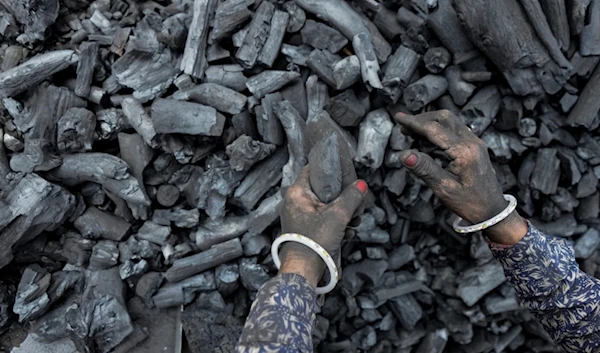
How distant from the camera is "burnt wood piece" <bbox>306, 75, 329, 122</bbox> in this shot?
3408 millimetres

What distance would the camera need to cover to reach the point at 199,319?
3.34 m

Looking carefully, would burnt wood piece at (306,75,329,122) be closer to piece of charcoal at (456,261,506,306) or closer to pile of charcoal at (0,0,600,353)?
pile of charcoal at (0,0,600,353)

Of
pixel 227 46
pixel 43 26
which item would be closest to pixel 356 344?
pixel 227 46

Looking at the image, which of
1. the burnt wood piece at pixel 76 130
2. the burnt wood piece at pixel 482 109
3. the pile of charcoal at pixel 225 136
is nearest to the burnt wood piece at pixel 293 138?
the pile of charcoal at pixel 225 136

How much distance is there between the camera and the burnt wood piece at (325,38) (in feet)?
11.4

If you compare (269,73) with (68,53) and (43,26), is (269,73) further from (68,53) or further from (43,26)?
(43,26)

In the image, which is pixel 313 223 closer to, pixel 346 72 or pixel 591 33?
pixel 346 72

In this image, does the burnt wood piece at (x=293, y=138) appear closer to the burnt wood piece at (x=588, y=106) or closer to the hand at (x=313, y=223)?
the hand at (x=313, y=223)

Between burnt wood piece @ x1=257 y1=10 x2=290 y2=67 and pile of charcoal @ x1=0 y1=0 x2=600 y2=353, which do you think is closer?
pile of charcoal @ x1=0 y1=0 x2=600 y2=353

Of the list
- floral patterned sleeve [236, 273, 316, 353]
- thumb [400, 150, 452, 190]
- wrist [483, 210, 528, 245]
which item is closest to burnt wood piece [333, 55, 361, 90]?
thumb [400, 150, 452, 190]

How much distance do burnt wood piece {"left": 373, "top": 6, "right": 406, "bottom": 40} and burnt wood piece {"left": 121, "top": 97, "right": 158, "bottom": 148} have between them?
1.92 m

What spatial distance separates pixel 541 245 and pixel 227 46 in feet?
8.71

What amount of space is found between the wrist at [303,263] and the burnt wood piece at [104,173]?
1703 mm

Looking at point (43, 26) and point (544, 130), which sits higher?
point (43, 26)
